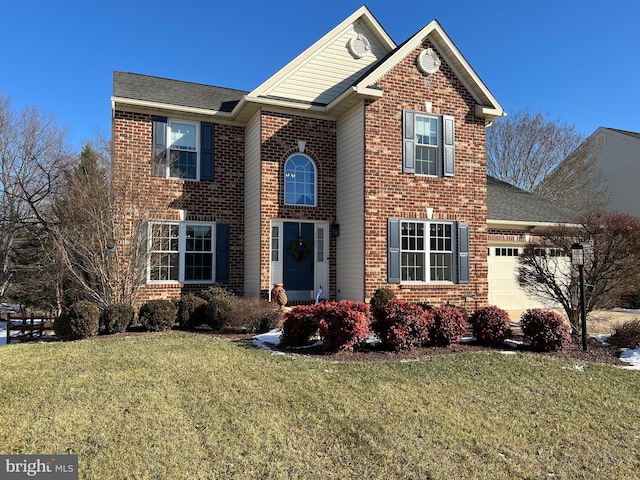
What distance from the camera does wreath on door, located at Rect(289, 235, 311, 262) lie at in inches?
510

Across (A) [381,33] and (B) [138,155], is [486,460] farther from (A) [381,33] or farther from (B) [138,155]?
(A) [381,33]

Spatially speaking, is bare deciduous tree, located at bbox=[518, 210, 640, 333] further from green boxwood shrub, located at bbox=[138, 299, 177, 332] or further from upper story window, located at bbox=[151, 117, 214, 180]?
upper story window, located at bbox=[151, 117, 214, 180]

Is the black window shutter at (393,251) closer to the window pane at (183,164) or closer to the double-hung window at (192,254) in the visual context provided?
the double-hung window at (192,254)

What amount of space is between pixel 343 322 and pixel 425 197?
6.13 metres

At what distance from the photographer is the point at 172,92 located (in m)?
13.7

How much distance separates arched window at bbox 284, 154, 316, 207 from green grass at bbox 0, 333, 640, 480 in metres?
6.41

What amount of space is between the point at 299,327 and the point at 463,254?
654 centimetres

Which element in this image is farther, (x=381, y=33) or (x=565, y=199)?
(x=565, y=199)

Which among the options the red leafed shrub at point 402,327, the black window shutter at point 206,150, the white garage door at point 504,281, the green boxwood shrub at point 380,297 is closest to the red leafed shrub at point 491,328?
the red leafed shrub at point 402,327

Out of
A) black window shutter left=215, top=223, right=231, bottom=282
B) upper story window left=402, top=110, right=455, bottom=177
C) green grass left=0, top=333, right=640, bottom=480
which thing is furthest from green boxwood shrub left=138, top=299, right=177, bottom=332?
upper story window left=402, top=110, right=455, bottom=177

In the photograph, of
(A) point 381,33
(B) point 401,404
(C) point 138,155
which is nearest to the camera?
(B) point 401,404

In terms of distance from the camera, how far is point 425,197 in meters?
12.6

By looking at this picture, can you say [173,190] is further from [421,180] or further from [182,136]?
[421,180]

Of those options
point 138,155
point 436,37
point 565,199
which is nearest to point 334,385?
point 138,155
